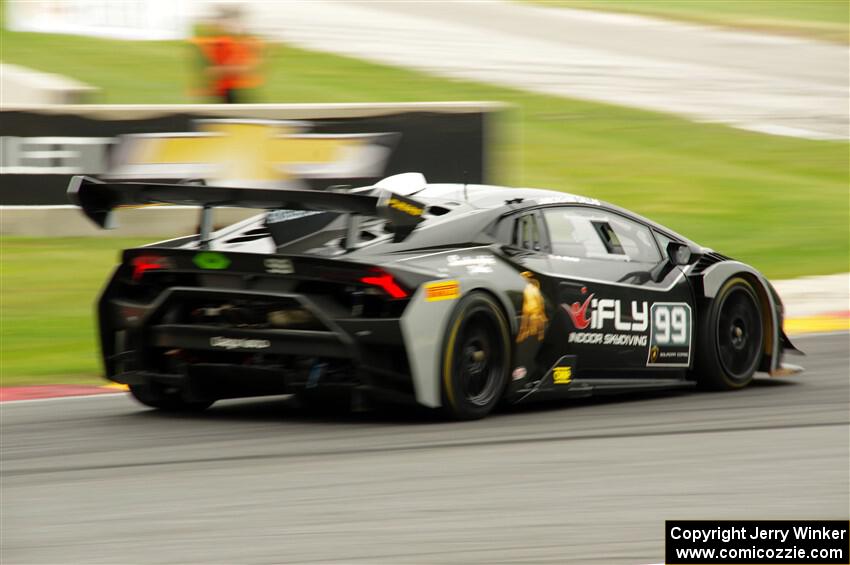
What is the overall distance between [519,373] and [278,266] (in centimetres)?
143

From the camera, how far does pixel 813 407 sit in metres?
8.70

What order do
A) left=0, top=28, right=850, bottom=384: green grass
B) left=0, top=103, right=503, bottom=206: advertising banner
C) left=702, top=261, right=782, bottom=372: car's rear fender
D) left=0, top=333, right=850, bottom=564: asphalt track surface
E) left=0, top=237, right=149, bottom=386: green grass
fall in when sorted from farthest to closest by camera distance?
left=0, top=103, right=503, bottom=206: advertising banner → left=0, top=28, right=850, bottom=384: green grass → left=0, top=237, right=149, bottom=386: green grass → left=702, top=261, right=782, bottom=372: car's rear fender → left=0, top=333, right=850, bottom=564: asphalt track surface

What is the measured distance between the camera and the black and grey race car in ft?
24.2

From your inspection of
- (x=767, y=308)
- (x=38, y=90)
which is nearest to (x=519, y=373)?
(x=767, y=308)

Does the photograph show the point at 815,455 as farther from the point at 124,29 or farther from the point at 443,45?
the point at 443,45

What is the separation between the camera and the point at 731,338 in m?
9.27

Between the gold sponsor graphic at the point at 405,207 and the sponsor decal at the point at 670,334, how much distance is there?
1.84 metres

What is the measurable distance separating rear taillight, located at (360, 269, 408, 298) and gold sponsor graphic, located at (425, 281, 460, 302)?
13 centimetres

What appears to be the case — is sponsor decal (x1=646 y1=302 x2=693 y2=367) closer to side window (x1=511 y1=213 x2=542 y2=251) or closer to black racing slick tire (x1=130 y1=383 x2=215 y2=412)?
side window (x1=511 y1=213 x2=542 y2=251)

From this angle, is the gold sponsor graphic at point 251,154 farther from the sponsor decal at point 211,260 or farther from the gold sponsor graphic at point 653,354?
the sponsor decal at point 211,260

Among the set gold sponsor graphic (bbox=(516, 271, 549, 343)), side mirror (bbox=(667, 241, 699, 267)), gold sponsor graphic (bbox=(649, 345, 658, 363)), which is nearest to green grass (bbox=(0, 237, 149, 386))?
gold sponsor graphic (bbox=(516, 271, 549, 343))

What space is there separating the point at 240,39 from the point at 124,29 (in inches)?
406

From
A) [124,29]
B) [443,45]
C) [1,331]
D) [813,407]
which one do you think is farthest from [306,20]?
[813,407]

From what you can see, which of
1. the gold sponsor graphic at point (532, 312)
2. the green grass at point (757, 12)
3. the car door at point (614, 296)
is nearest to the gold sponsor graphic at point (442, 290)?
the gold sponsor graphic at point (532, 312)
